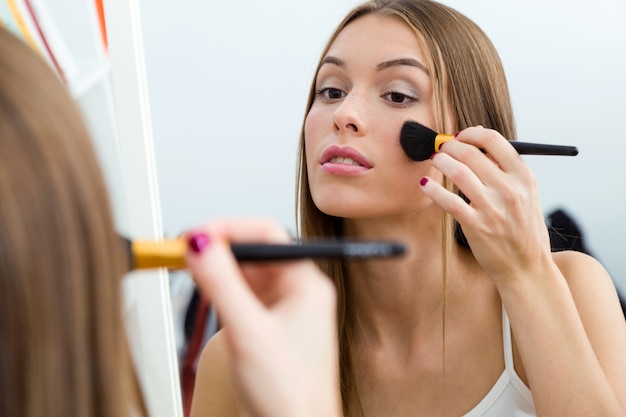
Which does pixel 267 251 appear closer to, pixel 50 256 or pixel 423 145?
pixel 50 256

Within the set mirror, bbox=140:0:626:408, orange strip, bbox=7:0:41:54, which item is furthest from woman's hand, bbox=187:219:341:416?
mirror, bbox=140:0:626:408

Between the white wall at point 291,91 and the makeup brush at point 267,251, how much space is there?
3.06ft

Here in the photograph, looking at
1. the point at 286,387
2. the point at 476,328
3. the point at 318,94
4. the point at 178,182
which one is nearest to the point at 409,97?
the point at 318,94

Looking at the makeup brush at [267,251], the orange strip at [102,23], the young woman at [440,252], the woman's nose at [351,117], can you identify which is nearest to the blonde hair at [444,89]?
the young woman at [440,252]

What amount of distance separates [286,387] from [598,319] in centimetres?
73

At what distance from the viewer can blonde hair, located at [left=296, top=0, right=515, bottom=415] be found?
3.72 feet

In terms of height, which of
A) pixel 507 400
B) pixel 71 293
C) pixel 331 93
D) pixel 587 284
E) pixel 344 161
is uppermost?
pixel 331 93

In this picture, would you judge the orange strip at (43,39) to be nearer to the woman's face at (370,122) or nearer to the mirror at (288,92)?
the mirror at (288,92)

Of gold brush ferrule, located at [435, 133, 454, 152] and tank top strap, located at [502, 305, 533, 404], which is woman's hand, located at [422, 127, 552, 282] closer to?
gold brush ferrule, located at [435, 133, 454, 152]

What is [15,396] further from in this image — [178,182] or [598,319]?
[178,182]

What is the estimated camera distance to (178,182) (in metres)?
1.46

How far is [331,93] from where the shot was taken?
1.17 metres

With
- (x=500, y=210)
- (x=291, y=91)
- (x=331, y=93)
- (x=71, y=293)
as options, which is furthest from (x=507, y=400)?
(x=71, y=293)

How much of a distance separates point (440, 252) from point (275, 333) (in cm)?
76
